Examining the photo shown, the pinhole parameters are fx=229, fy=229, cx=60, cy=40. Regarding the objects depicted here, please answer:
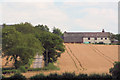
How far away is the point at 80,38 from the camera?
12888 cm

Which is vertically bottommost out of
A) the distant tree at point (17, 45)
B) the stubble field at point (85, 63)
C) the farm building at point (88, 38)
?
the stubble field at point (85, 63)

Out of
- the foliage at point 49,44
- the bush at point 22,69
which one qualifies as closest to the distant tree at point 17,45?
the bush at point 22,69

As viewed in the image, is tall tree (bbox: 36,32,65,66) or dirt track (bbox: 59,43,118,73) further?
dirt track (bbox: 59,43,118,73)

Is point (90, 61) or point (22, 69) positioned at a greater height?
point (90, 61)

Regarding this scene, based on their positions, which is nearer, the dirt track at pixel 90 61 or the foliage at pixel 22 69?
the foliage at pixel 22 69

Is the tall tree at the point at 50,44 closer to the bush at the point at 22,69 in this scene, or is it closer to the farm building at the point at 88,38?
the bush at the point at 22,69

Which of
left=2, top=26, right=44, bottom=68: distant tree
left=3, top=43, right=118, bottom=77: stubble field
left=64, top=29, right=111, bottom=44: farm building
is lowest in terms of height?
left=3, top=43, right=118, bottom=77: stubble field

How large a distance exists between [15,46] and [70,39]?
297ft

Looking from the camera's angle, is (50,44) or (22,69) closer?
(22,69)

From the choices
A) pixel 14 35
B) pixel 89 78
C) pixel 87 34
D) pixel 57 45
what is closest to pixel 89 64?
pixel 57 45

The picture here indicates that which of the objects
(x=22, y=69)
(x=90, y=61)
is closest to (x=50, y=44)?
Result: (x=22, y=69)

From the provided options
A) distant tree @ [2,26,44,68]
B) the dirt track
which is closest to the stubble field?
the dirt track

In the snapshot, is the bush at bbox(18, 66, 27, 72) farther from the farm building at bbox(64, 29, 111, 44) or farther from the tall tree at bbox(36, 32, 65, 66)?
the farm building at bbox(64, 29, 111, 44)

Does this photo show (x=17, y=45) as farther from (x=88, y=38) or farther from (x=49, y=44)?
(x=88, y=38)
